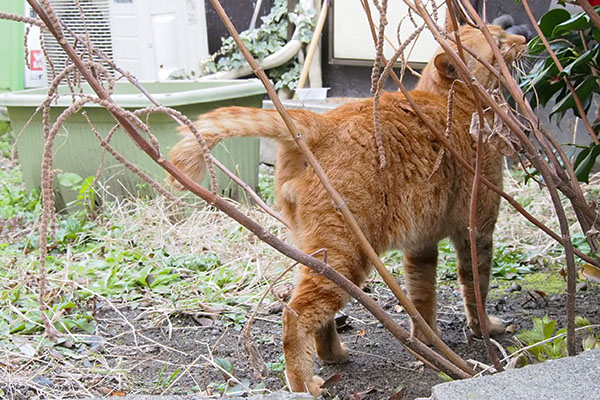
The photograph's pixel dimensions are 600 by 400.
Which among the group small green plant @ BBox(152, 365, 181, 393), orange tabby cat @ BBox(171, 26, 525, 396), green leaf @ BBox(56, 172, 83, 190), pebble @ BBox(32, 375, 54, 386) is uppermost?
orange tabby cat @ BBox(171, 26, 525, 396)

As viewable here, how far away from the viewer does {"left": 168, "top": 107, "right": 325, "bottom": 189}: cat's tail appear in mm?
1993

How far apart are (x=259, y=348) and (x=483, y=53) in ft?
5.54

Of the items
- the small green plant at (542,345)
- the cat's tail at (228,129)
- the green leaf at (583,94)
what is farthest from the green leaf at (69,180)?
the small green plant at (542,345)

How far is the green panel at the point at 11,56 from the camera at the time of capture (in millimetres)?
8234

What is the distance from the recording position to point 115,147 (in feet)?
15.7

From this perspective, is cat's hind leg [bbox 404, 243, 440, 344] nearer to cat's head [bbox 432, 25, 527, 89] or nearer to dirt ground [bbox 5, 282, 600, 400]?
dirt ground [bbox 5, 282, 600, 400]

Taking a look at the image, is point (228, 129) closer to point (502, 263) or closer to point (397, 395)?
point (397, 395)

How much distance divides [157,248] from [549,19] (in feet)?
8.63

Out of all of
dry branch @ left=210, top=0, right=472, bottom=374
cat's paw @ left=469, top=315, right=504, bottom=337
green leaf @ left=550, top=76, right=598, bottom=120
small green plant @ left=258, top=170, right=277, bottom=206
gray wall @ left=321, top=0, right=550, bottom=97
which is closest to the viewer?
dry branch @ left=210, top=0, right=472, bottom=374

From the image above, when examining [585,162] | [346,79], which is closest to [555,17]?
[585,162]

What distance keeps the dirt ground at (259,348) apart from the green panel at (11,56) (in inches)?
235

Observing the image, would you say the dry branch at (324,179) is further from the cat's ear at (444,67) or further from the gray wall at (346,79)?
the gray wall at (346,79)

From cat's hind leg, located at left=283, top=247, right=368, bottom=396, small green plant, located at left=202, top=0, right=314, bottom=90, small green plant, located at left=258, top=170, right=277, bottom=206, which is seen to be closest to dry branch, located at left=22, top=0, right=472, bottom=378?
cat's hind leg, located at left=283, top=247, right=368, bottom=396

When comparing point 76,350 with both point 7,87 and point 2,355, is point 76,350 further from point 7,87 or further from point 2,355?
point 7,87
